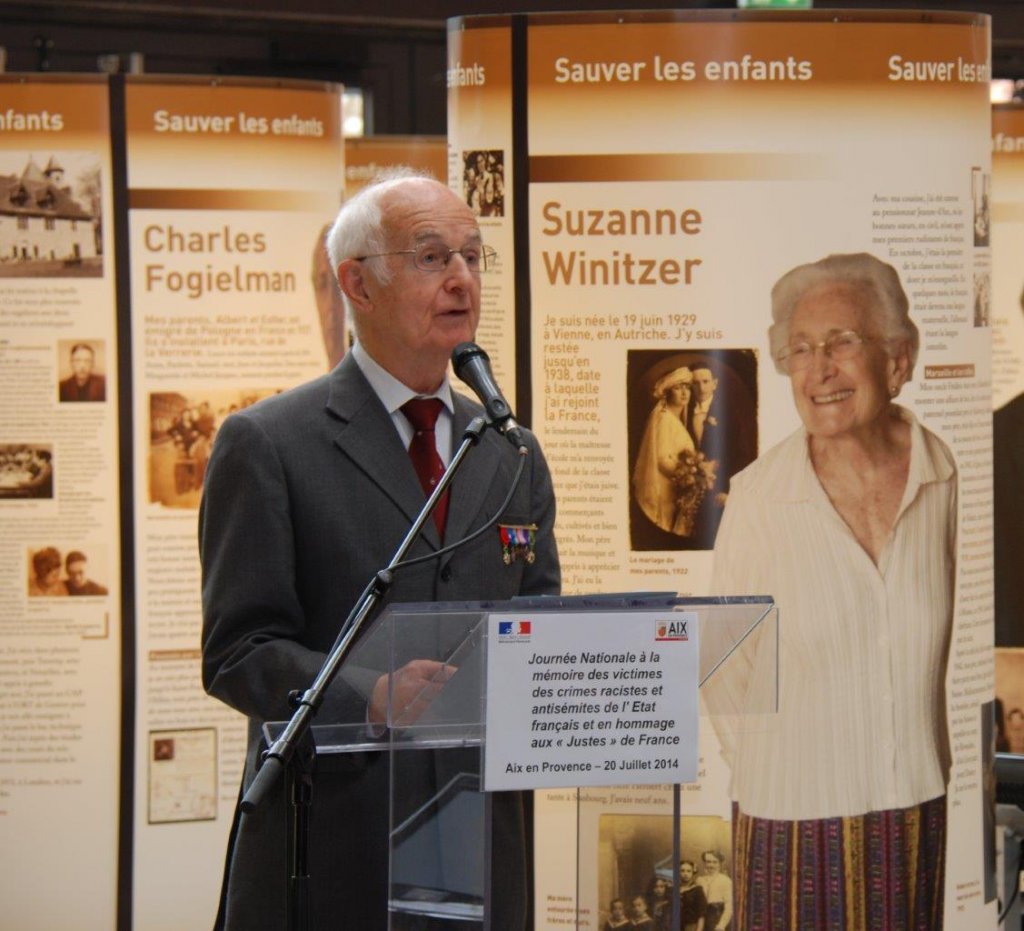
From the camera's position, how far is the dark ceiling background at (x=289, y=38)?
8.13m

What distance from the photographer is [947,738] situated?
4.00m

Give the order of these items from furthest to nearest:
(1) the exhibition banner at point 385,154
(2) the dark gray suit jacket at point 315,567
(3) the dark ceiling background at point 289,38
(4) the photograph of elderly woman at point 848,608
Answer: (3) the dark ceiling background at point 289,38 → (1) the exhibition banner at point 385,154 → (4) the photograph of elderly woman at point 848,608 → (2) the dark gray suit jacket at point 315,567

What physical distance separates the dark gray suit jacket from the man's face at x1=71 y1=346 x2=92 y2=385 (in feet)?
7.71

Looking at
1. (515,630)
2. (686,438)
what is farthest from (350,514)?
(686,438)

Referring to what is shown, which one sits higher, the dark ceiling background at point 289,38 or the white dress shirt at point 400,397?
the dark ceiling background at point 289,38

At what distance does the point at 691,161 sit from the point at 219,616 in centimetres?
172

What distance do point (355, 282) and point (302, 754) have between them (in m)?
0.94

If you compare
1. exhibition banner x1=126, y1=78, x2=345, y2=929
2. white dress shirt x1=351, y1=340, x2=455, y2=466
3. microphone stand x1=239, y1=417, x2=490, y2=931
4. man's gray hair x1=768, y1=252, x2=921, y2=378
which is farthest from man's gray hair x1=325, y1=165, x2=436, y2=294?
exhibition banner x1=126, y1=78, x2=345, y2=929

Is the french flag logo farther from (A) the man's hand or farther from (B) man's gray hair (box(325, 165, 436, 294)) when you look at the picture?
(B) man's gray hair (box(325, 165, 436, 294))

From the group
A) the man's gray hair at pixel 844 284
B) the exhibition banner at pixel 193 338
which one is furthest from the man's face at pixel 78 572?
the man's gray hair at pixel 844 284

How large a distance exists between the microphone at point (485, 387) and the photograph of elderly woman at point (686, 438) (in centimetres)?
140

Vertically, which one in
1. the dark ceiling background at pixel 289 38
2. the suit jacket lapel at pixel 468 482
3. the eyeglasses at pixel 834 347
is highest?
the dark ceiling background at pixel 289 38

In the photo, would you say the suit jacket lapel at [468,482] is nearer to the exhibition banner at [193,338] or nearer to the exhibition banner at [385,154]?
the exhibition banner at [193,338]

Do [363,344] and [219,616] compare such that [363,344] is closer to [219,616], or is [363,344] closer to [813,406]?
[219,616]
